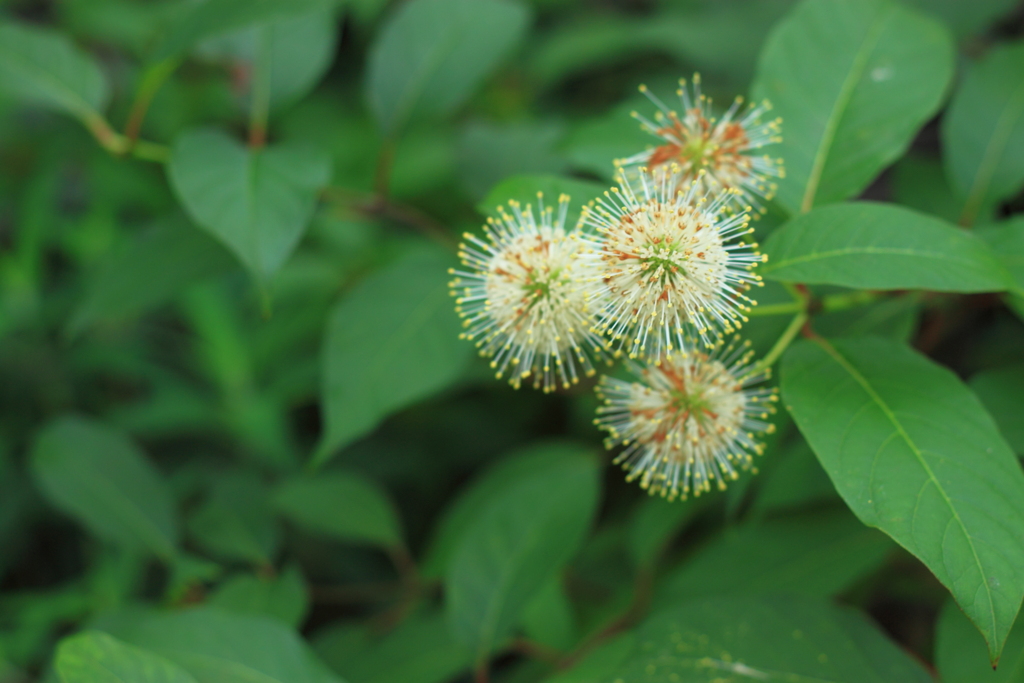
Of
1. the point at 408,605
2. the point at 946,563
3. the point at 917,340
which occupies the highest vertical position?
the point at 917,340

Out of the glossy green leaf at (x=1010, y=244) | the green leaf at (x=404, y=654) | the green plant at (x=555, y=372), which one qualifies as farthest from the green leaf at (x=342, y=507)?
the glossy green leaf at (x=1010, y=244)

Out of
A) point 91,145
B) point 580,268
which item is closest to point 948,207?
point 580,268

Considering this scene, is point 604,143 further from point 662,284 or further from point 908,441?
point 908,441

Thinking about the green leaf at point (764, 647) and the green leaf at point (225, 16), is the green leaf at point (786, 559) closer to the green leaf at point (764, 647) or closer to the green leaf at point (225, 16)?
the green leaf at point (764, 647)

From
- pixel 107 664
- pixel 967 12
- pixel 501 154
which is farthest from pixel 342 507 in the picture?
pixel 967 12

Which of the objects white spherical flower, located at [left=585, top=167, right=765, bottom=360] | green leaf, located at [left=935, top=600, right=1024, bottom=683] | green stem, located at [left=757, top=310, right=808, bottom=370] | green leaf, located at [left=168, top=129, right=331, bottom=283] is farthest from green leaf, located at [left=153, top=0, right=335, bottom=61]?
green leaf, located at [left=935, top=600, right=1024, bottom=683]

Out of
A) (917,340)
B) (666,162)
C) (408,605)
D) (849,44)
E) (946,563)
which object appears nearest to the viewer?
(946,563)

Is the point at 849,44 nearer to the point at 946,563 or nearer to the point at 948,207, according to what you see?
the point at 948,207
